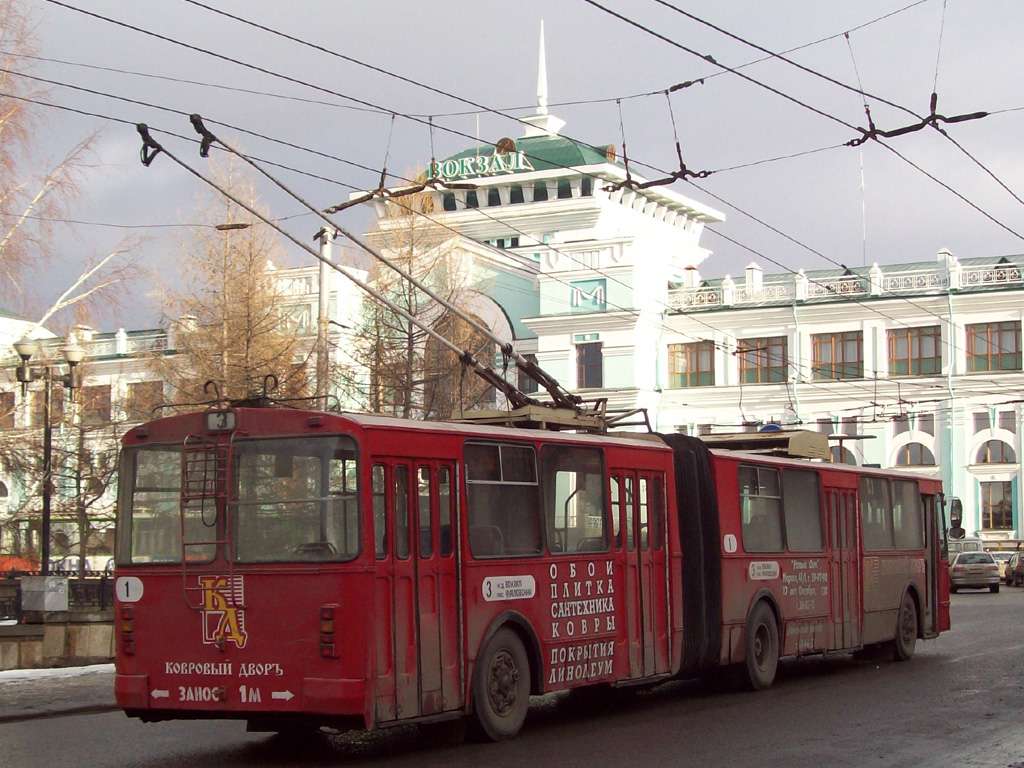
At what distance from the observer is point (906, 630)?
20781 mm

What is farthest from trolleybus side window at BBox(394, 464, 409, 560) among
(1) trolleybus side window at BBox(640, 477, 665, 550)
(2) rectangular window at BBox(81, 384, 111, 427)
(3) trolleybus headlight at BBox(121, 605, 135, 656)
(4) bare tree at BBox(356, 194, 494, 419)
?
(2) rectangular window at BBox(81, 384, 111, 427)

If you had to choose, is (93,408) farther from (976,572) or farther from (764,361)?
(764,361)

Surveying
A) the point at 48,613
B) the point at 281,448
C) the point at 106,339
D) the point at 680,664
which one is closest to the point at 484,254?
the point at 106,339

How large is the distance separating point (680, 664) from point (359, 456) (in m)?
5.84

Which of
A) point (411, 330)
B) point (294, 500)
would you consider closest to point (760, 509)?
point (294, 500)

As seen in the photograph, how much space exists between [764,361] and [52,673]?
46205mm

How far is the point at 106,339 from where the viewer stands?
69125 millimetres

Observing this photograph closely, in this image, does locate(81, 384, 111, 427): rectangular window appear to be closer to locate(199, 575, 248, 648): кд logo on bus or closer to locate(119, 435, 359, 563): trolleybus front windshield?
locate(119, 435, 359, 563): trolleybus front windshield

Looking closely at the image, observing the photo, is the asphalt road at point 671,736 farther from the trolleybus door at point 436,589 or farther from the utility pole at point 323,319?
the utility pole at point 323,319

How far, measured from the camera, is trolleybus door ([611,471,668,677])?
1443 centimetres

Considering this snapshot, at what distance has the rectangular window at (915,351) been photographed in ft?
191

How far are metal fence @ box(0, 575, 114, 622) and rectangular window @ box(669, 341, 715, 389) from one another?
131 ft

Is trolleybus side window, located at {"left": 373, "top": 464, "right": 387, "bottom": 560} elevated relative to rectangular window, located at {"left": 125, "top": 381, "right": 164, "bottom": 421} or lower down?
lower down

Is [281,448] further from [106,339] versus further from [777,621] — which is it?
[106,339]
